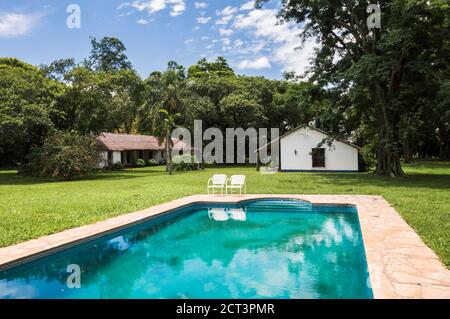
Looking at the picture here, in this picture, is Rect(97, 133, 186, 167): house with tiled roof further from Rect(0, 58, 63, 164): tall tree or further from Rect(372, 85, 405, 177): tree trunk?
Rect(372, 85, 405, 177): tree trunk

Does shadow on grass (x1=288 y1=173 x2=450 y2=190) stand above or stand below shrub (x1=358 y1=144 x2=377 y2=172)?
below

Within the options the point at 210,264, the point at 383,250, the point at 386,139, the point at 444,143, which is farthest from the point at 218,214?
the point at 444,143

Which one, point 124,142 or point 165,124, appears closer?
point 165,124

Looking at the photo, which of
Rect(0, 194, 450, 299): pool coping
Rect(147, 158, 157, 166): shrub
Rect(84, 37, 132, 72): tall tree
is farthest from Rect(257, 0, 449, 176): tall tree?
Rect(84, 37, 132, 72): tall tree

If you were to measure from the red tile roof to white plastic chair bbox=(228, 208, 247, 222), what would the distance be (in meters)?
25.6

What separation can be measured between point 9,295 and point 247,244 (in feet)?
15.9

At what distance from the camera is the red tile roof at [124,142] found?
37.5 meters

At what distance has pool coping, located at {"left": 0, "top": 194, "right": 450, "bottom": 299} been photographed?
4.52 m

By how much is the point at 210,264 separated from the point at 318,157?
24.6 m

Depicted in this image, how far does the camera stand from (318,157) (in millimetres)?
30000

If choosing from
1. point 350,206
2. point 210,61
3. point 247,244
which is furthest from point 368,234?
point 210,61

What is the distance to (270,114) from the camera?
147ft

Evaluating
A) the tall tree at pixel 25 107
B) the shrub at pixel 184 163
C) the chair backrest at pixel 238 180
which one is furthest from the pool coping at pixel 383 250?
the shrub at pixel 184 163

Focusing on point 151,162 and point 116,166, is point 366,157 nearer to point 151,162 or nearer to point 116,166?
point 116,166
